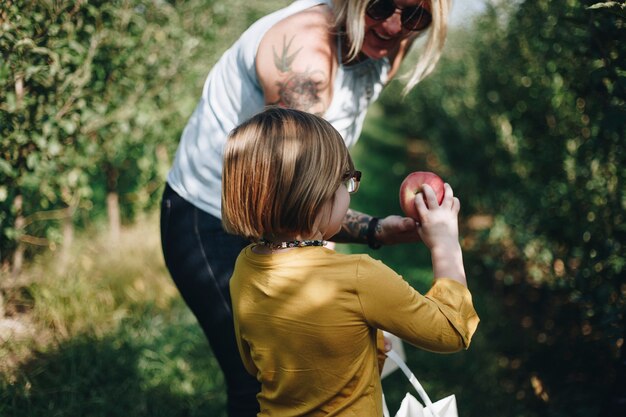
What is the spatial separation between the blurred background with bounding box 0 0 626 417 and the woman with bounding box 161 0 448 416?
72 centimetres

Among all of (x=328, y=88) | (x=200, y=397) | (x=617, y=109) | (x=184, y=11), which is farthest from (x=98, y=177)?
(x=617, y=109)

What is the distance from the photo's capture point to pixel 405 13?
194cm

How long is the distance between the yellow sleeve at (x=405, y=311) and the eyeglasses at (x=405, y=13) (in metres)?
0.89

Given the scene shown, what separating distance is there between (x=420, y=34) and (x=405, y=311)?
1223 mm

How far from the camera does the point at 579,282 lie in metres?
2.82

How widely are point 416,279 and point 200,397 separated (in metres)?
2.38

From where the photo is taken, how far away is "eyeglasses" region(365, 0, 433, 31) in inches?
74.5

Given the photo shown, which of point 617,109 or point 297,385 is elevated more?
point 617,109

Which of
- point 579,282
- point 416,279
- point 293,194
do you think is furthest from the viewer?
point 416,279

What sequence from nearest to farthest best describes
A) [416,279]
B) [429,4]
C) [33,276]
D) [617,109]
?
[429,4]
[617,109]
[33,276]
[416,279]

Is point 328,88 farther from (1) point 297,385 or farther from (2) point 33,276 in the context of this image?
(2) point 33,276

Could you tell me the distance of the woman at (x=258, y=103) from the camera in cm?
182

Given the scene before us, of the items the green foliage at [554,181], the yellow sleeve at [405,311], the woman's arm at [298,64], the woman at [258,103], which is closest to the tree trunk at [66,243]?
the woman at [258,103]

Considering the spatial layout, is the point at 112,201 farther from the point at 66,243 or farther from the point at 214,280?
the point at 214,280
